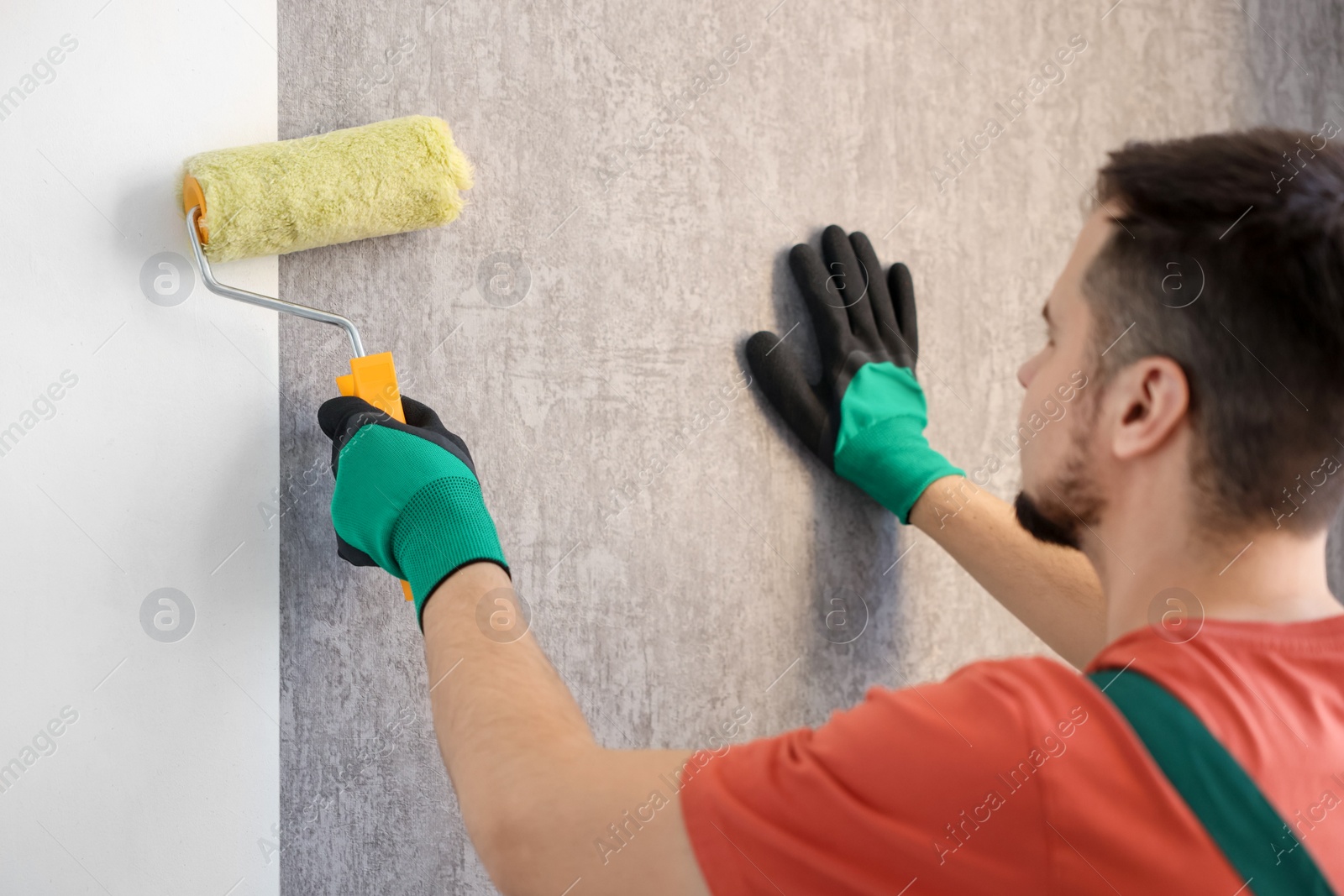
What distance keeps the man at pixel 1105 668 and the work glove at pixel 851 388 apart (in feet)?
0.96

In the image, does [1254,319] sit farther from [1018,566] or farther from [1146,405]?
[1018,566]

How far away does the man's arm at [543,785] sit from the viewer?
0.59 meters

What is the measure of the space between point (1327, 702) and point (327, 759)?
804 millimetres

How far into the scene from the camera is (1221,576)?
0.66 m

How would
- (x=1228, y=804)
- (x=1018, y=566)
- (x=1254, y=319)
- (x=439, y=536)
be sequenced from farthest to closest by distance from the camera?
(x=1018, y=566) → (x=439, y=536) → (x=1254, y=319) → (x=1228, y=804)

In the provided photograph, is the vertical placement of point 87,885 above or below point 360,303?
below

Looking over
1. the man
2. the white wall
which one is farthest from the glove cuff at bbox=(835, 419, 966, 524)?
the white wall

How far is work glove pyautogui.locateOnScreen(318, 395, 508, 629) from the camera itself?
0.76 m

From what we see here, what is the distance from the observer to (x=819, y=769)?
0.59 metres

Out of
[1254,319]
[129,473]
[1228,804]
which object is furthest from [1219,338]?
[129,473]

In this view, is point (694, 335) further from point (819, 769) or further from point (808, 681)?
point (819, 769)

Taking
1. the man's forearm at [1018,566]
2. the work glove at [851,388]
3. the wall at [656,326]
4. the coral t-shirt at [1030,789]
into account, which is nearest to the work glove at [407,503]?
the wall at [656,326]

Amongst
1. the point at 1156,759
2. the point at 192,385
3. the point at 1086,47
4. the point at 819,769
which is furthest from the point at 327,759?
the point at 1086,47

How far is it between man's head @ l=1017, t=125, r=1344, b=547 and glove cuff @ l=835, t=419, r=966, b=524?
37cm
